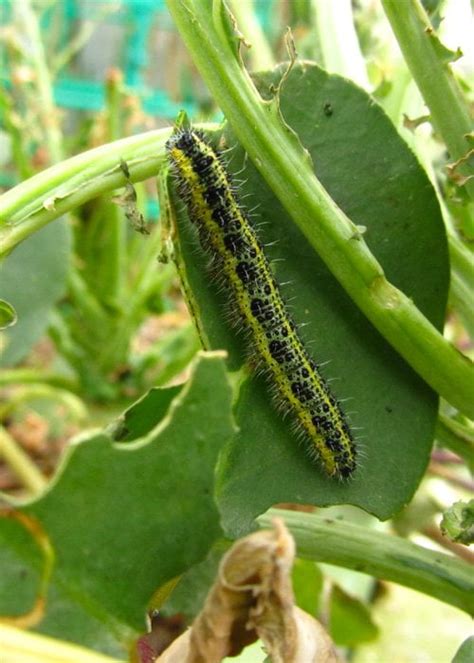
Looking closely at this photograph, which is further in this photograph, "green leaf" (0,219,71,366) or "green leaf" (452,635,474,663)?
"green leaf" (0,219,71,366)

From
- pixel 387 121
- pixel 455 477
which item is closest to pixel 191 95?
pixel 455 477

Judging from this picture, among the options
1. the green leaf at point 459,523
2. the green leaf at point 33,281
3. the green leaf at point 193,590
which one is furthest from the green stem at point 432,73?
the green leaf at point 33,281

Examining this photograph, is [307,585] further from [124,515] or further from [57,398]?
[57,398]

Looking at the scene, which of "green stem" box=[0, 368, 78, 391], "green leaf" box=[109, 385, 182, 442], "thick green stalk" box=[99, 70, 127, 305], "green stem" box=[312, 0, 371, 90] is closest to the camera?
"green leaf" box=[109, 385, 182, 442]

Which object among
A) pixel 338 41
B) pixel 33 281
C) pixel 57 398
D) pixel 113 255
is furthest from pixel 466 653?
pixel 113 255

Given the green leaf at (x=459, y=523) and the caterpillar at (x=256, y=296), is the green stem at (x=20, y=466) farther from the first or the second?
the green leaf at (x=459, y=523)

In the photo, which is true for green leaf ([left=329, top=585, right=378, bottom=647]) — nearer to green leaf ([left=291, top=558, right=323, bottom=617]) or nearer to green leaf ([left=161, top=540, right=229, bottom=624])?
green leaf ([left=291, top=558, right=323, bottom=617])

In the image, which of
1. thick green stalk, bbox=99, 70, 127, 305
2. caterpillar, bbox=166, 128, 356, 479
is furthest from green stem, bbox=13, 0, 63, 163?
caterpillar, bbox=166, 128, 356, 479
